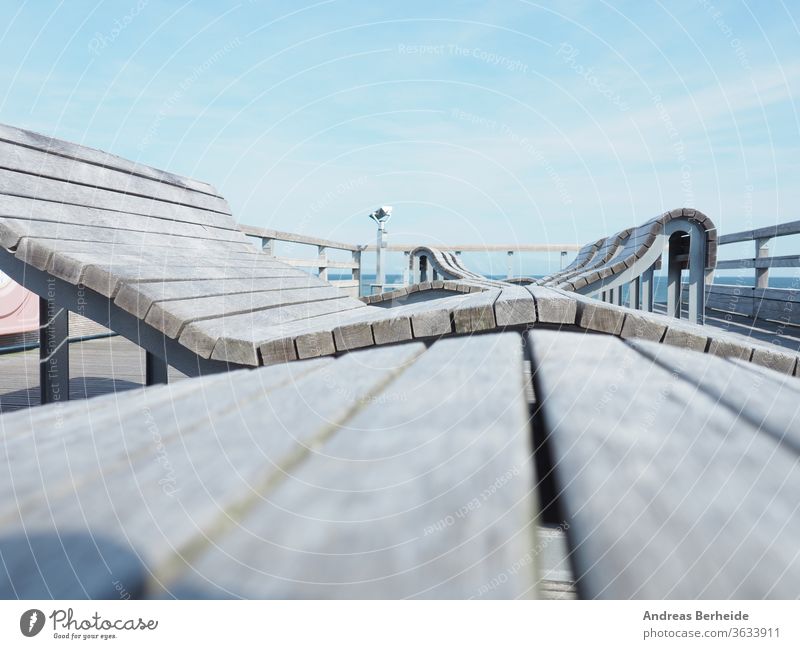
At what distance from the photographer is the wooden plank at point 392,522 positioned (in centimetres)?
32

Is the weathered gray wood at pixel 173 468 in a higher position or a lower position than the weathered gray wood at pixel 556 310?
lower

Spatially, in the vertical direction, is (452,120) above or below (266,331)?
above

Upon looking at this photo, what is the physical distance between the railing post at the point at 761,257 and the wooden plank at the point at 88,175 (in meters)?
4.36

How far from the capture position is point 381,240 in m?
8.99

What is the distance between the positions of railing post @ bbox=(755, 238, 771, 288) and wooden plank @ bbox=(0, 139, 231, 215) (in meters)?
4.36

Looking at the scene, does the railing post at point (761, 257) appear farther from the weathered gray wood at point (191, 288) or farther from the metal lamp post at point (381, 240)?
the metal lamp post at point (381, 240)

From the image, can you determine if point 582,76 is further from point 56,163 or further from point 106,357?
point 106,357

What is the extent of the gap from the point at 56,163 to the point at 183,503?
7.94 feet

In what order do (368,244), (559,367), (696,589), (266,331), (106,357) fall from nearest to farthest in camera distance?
(696,589), (559,367), (266,331), (106,357), (368,244)

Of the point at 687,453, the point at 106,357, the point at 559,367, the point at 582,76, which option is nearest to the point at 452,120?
the point at 582,76

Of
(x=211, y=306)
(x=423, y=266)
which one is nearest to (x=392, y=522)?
(x=211, y=306)

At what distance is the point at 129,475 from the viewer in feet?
1.51

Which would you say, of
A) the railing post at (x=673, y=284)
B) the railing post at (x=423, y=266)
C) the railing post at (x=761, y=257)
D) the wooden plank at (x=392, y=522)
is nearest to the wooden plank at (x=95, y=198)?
the wooden plank at (x=392, y=522)
